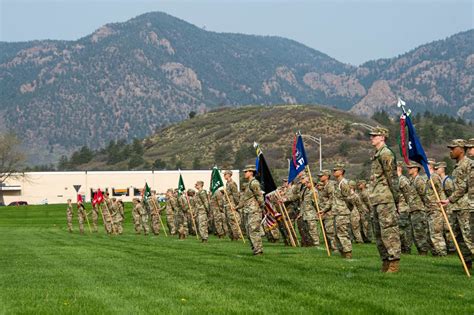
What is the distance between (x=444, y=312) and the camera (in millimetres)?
10984

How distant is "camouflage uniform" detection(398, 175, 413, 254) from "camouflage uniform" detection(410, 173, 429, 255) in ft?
0.28

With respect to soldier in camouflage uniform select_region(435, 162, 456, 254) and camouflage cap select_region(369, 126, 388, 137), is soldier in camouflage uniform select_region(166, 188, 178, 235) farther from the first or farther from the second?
camouflage cap select_region(369, 126, 388, 137)

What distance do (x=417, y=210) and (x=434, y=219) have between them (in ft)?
2.36

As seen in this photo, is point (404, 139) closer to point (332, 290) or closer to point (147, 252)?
point (332, 290)

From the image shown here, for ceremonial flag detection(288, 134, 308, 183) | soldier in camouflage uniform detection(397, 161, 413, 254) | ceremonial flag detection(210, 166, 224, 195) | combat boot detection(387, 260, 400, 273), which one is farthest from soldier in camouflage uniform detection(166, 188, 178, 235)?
combat boot detection(387, 260, 400, 273)

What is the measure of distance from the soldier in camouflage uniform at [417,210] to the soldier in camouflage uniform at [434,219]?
17 centimetres

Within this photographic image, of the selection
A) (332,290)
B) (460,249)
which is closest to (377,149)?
(460,249)

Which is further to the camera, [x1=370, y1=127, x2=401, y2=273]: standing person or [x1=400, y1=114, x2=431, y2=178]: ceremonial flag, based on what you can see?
[x1=400, y1=114, x2=431, y2=178]: ceremonial flag

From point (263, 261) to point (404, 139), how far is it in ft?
13.6

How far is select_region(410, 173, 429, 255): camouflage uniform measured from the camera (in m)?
22.4

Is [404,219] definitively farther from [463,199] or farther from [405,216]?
[463,199]

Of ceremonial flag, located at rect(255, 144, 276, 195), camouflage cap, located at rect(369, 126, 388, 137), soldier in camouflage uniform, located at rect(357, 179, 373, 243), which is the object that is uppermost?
camouflage cap, located at rect(369, 126, 388, 137)

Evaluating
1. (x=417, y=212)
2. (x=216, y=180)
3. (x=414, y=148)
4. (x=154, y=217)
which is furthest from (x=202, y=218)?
(x=414, y=148)

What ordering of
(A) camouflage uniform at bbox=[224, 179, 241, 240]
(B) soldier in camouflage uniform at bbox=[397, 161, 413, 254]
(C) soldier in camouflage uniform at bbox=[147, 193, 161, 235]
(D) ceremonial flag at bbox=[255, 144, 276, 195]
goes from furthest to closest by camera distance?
(C) soldier in camouflage uniform at bbox=[147, 193, 161, 235]
(A) camouflage uniform at bbox=[224, 179, 241, 240]
(D) ceremonial flag at bbox=[255, 144, 276, 195]
(B) soldier in camouflage uniform at bbox=[397, 161, 413, 254]
